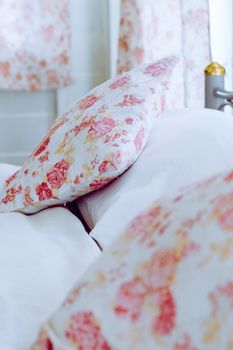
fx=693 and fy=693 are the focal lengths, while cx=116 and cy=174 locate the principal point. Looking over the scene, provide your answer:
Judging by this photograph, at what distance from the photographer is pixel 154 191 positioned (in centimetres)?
117

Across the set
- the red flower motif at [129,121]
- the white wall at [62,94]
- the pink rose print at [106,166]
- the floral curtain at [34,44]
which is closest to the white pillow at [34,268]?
the pink rose print at [106,166]

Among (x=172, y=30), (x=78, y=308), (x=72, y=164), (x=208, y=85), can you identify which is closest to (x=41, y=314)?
(x=78, y=308)

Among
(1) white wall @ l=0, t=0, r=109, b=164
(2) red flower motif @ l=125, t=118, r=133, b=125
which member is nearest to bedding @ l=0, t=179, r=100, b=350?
(2) red flower motif @ l=125, t=118, r=133, b=125

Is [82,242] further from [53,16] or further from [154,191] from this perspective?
[53,16]

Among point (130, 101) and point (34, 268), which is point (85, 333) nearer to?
point (34, 268)

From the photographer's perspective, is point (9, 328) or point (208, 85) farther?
point (208, 85)

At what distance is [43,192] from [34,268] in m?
0.38

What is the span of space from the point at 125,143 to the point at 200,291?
→ 686 mm

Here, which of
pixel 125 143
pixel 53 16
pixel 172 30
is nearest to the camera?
pixel 125 143

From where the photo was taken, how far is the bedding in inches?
34.6

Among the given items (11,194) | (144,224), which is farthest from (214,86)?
(144,224)

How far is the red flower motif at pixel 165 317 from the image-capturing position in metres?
0.60

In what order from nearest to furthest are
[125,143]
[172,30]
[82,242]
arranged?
1. [82,242]
2. [125,143]
3. [172,30]

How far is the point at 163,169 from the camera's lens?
1.21 m
